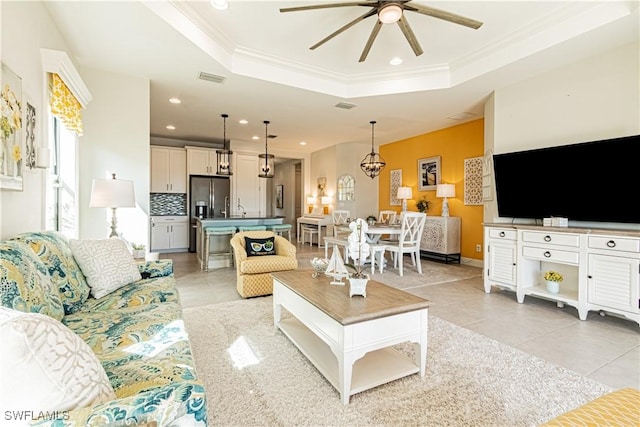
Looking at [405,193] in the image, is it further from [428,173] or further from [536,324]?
[536,324]

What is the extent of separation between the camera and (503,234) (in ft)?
12.1

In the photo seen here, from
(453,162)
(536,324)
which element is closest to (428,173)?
(453,162)

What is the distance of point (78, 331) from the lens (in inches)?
61.9

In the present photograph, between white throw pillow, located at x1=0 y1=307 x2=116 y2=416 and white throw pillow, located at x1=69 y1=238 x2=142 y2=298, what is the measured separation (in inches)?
59.9

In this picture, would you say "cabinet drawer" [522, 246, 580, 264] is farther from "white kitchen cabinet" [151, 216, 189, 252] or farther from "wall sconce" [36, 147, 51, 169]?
"white kitchen cabinet" [151, 216, 189, 252]

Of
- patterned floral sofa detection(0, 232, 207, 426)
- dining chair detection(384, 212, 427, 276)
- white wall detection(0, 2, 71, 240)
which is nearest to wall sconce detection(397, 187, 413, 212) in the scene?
dining chair detection(384, 212, 427, 276)

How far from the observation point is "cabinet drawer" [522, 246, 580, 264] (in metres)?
3.02

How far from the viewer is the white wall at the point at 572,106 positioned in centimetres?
301

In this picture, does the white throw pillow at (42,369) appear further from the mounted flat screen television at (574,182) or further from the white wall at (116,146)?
the mounted flat screen television at (574,182)

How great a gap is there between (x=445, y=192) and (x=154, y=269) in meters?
5.21

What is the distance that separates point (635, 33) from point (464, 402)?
362 centimetres

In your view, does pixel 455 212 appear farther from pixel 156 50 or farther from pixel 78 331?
pixel 78 331

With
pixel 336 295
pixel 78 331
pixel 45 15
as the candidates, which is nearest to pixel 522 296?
pixel 336 295

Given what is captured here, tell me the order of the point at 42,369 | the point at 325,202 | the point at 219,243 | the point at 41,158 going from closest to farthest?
1. the point at 42,369
2. the point at 41,158
3. the point at 219,243
4. the point at 325,202
